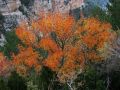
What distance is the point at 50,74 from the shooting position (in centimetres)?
5128

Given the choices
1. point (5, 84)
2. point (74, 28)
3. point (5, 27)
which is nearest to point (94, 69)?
point (5, 84)

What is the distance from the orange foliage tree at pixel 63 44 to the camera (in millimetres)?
54062

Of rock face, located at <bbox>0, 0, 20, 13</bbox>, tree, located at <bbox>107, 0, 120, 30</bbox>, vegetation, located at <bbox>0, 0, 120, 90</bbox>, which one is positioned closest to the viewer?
vegetation, located at <bbox>0, 0, 120, 90</bbox>

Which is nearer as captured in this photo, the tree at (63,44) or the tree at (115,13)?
the tree at (63,44)

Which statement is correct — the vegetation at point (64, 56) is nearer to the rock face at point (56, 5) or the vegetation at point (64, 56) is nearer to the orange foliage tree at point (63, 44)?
the orange foliage tree at point (63, 44)

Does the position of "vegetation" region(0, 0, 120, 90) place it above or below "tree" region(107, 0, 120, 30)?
below

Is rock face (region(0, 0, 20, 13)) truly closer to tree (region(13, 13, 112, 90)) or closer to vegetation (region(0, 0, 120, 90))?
vegetation (region(0, 0, 120, 90))

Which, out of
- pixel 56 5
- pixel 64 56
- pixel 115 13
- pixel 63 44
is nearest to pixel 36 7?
pixel 56 5

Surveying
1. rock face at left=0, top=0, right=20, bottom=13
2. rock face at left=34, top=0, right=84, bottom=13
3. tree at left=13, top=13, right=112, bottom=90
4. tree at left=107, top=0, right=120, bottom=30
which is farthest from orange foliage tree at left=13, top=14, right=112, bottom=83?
rock face at left=34, top=0, right=84, bottom=13

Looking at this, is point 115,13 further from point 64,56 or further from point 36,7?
point 36,7

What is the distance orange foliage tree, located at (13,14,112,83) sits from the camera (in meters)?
54.1

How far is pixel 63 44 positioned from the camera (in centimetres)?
5909

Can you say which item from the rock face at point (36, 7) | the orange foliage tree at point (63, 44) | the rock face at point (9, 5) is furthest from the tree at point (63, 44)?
the rock face at point (9, 5)

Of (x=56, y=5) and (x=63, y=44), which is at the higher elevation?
(x=63, y=44)
